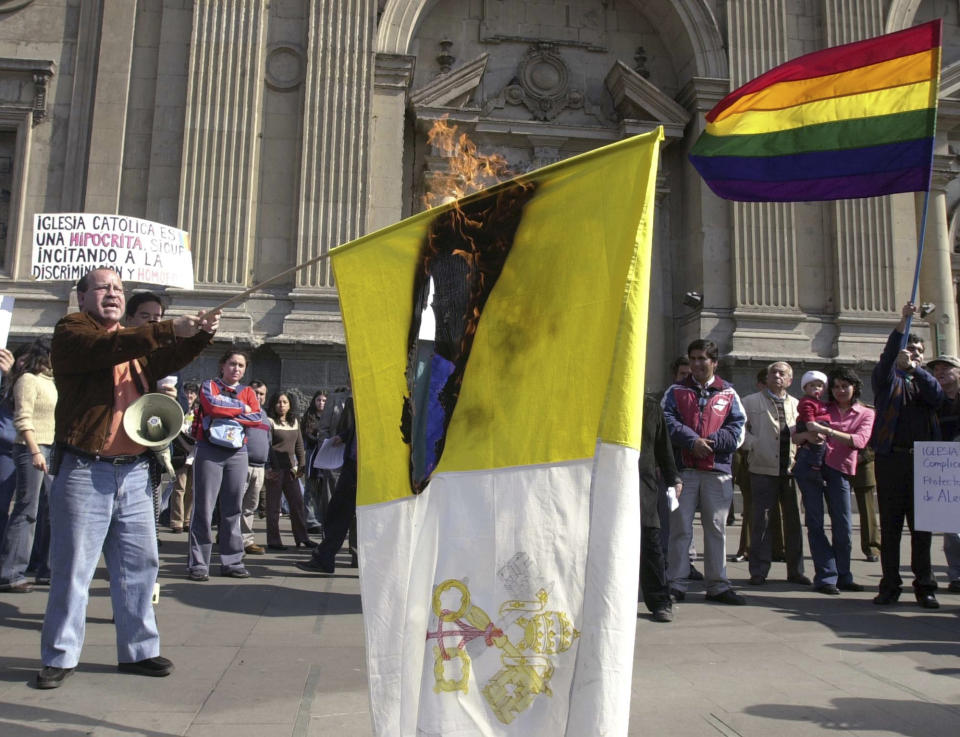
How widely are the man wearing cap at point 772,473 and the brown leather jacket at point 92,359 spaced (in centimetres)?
523

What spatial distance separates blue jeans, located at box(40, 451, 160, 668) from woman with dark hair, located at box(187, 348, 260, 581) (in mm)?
2457

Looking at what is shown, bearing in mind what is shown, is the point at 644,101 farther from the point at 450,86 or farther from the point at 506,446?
the point at 506,446

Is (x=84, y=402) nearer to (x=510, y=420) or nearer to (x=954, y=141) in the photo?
(x=510, y=420)

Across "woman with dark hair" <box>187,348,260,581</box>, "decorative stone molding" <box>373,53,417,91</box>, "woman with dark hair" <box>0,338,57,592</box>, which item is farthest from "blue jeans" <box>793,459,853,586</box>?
"decorative stone molding" <box>373,53,417,91</box>

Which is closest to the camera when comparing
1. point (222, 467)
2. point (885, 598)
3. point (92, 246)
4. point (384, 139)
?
point (885, 598)

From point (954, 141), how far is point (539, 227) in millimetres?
15335

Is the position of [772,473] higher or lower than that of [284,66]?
lower

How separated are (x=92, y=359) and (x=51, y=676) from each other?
1.50 m

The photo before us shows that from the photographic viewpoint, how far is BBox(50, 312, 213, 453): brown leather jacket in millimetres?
3955

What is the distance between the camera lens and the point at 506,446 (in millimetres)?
2982

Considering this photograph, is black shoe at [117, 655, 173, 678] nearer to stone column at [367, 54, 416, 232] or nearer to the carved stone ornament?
stone column at [367, 54, 416, 232]

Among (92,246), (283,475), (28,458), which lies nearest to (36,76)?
(92,246)

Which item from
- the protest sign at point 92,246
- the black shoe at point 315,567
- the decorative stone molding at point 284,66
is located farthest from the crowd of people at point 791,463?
the decorative stone molding at point 284,66

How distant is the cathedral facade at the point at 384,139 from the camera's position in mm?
13148
